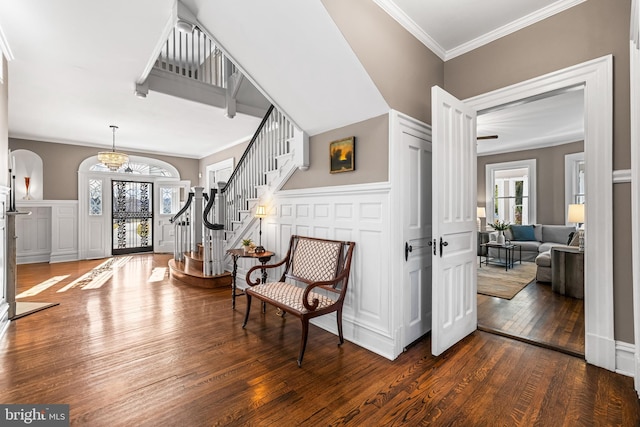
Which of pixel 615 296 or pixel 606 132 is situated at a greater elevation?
pixel 606 132

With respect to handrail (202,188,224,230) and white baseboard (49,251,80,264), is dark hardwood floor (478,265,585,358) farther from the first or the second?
white baseboard (49,251,80,264)

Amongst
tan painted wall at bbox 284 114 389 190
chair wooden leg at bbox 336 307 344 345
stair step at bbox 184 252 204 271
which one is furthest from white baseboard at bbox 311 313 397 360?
stair step at bbox 184 252 204 271

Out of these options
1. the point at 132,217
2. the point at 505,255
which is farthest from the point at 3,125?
the point at 505,255

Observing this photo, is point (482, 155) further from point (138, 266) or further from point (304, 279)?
point (138, 266)

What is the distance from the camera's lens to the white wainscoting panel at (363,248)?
2531 mm

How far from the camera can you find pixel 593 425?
1.65m

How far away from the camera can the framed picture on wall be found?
280cm

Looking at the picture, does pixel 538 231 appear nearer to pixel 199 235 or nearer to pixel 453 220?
pixel 453 220

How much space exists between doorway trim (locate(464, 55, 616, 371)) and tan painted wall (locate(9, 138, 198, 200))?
914cm

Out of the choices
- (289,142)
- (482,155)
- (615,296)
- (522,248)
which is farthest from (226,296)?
(482,155)

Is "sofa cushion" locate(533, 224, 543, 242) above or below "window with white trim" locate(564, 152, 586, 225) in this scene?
below

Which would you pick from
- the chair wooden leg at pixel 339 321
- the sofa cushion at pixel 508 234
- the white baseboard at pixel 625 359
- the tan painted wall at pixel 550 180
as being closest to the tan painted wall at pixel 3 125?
the chair wooden leg at pixel 339 321

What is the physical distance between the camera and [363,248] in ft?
9.01

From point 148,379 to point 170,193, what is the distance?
7.18 metres
